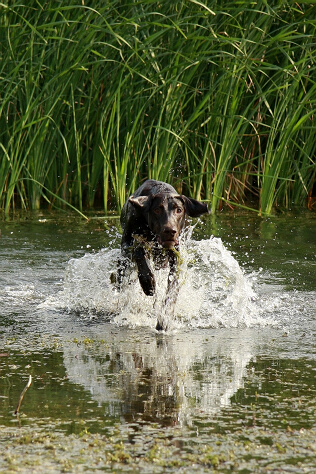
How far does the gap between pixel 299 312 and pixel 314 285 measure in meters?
0.96

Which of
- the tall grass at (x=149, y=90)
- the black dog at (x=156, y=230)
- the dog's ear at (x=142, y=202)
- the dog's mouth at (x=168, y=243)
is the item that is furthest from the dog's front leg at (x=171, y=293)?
the tall grass at (x=149, y=90)

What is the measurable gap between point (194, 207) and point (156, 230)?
384mm

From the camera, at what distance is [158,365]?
4.73 meters

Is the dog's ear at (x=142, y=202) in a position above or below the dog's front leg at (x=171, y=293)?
above

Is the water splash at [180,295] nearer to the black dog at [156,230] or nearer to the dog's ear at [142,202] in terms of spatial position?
the black dog at [156,230]

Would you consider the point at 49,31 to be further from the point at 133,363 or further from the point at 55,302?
the point at 133,363

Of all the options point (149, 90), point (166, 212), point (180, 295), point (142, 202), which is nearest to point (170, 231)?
point (166, 212)

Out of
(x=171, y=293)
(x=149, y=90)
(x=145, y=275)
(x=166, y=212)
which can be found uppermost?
(x=149, y=90)

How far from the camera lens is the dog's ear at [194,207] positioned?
20.1ft

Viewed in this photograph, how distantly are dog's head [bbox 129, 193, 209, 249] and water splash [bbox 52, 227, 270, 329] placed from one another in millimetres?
317

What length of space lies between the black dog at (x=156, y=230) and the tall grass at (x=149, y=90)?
3.01 metres

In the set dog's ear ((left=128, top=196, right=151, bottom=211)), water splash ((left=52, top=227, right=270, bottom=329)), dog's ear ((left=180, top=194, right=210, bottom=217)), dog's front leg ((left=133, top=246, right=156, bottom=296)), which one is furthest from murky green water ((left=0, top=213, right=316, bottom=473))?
dog's ear ((left=128, top=196, right=151, bottom=211))

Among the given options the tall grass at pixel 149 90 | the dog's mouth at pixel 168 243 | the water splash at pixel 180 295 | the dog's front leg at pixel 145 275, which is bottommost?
the water splash at pixel 180 295

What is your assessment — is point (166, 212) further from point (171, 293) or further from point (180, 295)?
point (180, 295)
